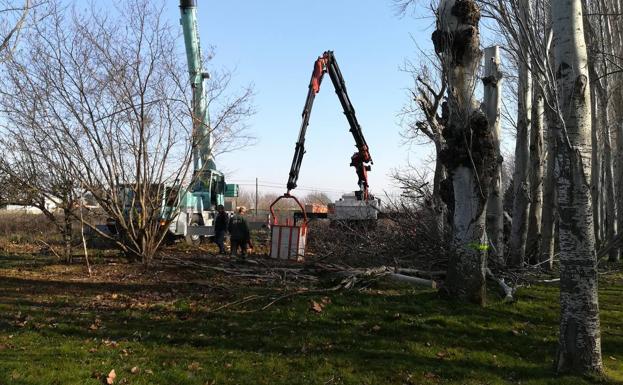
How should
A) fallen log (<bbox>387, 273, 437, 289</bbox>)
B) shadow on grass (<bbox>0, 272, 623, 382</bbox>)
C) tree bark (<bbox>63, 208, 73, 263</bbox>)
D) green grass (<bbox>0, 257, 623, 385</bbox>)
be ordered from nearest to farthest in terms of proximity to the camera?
green grass (<bbox>0, 257, 623, 385</bbox>)
shadow on grass (<bbox>0, 272, 623, 382</bbox>)
fallen log (<bbox>387, 273, 437, 289</bbox>)
tree bark (<bbox>63, 208, 73, 263</bbox>)

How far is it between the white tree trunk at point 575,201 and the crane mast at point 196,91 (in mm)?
7880

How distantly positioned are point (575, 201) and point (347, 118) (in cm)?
1312

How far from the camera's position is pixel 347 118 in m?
17.9

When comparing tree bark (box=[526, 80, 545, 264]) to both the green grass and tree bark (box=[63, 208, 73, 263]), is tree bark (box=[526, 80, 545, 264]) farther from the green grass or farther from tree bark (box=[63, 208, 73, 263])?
tree bark (box=[63, 208, 73, 263])

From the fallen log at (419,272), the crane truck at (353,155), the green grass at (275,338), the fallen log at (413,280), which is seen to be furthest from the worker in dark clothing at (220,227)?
the fallen log at (413,280)

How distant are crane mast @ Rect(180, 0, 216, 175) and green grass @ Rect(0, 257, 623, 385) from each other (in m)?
3.99

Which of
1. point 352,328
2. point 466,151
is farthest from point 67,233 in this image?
point 466,151

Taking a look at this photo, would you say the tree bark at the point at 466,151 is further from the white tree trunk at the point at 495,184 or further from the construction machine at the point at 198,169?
the construction machine at the point at 198,169

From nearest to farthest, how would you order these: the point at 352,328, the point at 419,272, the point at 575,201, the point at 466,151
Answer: the point at 575,201 → the point at 352,328 → the point at 466,151 → the point at 419,272

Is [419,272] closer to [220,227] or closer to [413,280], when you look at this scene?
[413,280]

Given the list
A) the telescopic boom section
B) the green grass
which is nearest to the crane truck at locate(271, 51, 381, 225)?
the telescopic boom section

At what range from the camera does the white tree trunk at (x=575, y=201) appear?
16.7ft

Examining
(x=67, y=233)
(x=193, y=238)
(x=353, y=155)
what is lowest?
(x=193, y=238)

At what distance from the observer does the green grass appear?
17.1 feet
